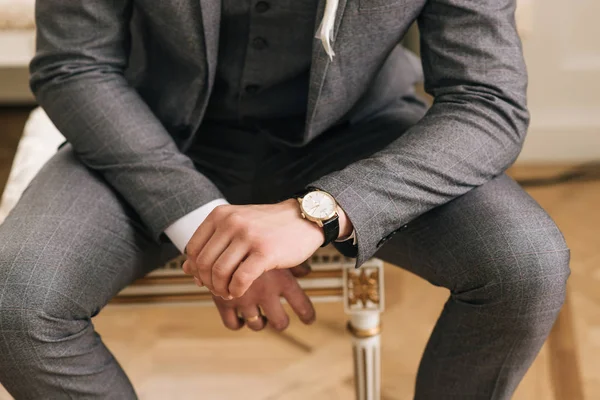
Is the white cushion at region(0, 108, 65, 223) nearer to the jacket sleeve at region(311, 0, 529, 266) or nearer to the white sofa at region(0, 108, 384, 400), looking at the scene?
the white sofa at region(0, 108, 384, 400)

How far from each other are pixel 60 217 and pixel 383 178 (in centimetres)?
41

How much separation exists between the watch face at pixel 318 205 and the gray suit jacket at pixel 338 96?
0.5 inches

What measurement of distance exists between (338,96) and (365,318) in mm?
354

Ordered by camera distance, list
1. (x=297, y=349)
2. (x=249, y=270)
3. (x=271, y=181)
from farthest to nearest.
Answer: (x=297, y=349) → (x=271, y=181) → (x=249, y=270)

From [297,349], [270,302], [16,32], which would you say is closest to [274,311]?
[270,302]

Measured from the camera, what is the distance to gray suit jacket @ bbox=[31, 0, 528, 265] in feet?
2.99

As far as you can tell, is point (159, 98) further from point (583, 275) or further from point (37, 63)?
point (583, 275)

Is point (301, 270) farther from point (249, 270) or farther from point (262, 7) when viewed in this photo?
point (262, 7)

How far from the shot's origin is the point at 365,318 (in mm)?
1146

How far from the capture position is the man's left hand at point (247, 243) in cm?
84

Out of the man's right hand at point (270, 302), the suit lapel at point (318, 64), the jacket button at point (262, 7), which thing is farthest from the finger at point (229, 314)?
the jacket button at point (262, 7)

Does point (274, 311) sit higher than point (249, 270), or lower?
lower

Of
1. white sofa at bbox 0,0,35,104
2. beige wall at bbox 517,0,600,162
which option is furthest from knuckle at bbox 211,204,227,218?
beige wall at bbox 517,0,600,162

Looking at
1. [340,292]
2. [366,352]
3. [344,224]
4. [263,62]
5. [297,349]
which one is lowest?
[297,349]
